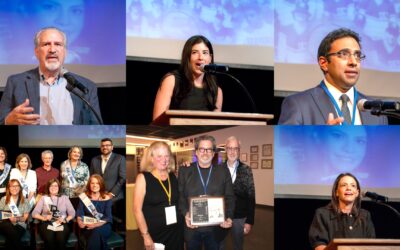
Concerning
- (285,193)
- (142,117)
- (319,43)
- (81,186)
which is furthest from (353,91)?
(81,186)

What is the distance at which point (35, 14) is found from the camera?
234 inches

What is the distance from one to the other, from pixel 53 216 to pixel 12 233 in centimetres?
42

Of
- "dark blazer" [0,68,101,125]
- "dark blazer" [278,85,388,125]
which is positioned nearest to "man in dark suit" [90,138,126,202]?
"dark blazer" [0,68,101,125]

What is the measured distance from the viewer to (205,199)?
5.75 m

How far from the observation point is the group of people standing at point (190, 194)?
572 centimetres

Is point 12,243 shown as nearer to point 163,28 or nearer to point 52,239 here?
point 52,239

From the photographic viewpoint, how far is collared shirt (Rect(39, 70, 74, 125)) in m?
5.81

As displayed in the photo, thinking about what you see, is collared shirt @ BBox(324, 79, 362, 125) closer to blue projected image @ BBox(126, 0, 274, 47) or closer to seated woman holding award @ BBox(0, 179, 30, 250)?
blue projected image @ BBox(126, 0, 274, 47)

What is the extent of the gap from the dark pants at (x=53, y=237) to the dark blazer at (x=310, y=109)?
95.7 inches

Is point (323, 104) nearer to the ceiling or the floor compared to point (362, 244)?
nearer to the ceiling

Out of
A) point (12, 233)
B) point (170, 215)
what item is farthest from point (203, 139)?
point (12, 233)

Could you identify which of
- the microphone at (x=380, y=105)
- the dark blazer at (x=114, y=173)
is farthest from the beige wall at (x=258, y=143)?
the microphone at (x=380, y=105)

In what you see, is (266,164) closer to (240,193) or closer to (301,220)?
(240,193)

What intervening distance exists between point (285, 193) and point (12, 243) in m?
2.74
